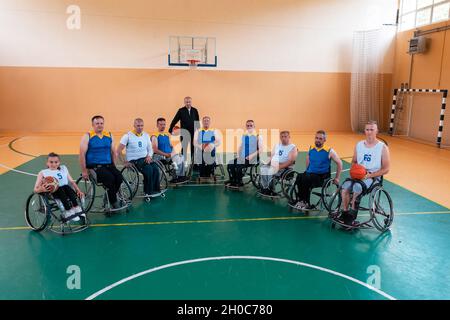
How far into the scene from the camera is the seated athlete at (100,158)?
3729 millimetres

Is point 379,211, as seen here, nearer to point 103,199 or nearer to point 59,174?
point 103,199

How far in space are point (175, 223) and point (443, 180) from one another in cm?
416

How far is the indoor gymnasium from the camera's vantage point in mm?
2717

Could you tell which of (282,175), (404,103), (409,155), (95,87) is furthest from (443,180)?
(95,87)

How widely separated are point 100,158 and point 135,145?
53 cm

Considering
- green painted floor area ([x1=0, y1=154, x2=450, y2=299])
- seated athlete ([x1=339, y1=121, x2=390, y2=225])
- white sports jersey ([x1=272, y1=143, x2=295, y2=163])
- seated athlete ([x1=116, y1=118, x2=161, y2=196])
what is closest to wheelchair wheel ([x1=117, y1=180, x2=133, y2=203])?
green painted floor area ([x1=0, y1=154, x2=450, y2=299])

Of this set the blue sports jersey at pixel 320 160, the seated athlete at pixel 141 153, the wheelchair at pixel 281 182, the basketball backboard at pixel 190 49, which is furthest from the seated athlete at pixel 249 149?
the basketball backboard at pixel 190 49

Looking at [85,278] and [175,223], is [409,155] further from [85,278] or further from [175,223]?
[85,278]

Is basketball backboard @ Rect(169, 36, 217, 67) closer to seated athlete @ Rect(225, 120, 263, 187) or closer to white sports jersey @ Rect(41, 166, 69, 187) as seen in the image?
seated athlete @ Rect(225, 120, 263, 187)

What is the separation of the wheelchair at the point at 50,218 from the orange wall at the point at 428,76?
7.97 meters

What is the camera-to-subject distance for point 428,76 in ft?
28.4

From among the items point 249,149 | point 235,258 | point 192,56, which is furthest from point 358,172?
point 192,56

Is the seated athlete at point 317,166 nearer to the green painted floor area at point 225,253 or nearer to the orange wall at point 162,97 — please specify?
the green painted floor area at point 225,253
